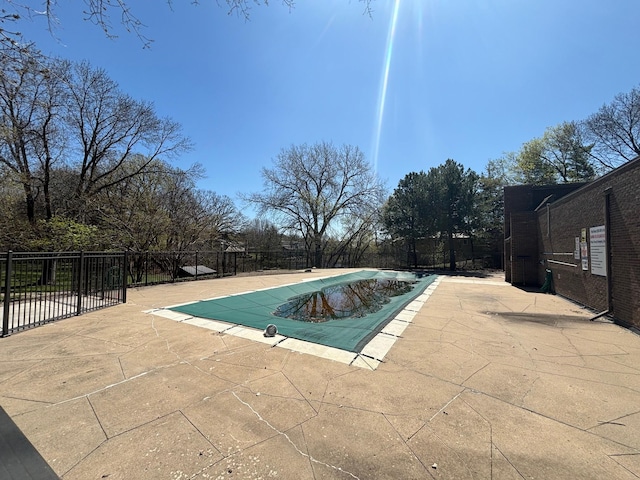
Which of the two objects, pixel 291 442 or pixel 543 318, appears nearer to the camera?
pixel 291 442

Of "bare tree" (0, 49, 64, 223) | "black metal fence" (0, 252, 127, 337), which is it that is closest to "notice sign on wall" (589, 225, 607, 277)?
"black metal fence" (0, 252, 127, 337)

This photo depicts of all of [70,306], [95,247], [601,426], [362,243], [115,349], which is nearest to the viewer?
[601,426]

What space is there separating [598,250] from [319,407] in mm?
7987

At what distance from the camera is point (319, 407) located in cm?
250

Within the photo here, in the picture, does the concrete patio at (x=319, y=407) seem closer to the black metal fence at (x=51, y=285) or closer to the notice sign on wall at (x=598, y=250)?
the black metal fence at (x=51, y=285)

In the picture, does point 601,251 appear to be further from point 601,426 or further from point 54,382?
point 54,382

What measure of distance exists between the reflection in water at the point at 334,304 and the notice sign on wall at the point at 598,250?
5328 mm

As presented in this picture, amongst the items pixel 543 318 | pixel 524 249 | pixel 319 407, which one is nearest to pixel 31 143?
pixel 319 407

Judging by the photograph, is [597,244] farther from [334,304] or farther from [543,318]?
[334,304]

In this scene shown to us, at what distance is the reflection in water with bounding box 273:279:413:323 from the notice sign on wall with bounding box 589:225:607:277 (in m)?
5.33

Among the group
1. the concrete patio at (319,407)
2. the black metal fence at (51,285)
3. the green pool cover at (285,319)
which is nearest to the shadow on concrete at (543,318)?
the concrete patio at (319,407)

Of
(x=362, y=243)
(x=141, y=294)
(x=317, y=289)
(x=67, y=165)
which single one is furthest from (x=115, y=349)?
(x=362, y=243)

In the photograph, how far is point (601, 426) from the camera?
7.39ft

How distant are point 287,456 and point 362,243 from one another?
27.8 m
